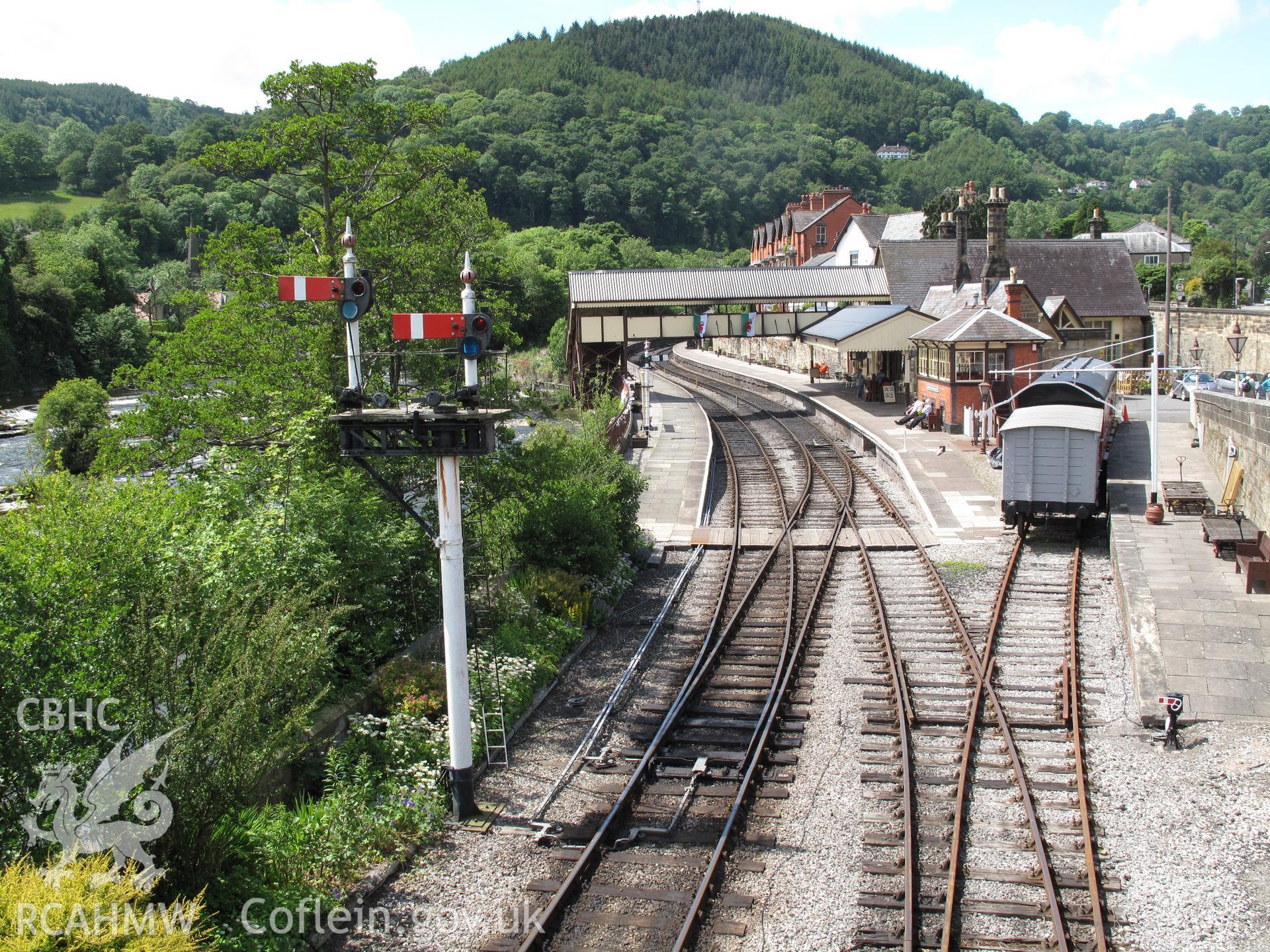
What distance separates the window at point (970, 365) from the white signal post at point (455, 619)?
967 inches

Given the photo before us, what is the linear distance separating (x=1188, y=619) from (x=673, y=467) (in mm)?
17080

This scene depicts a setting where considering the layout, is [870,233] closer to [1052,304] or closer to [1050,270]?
[1050,270]

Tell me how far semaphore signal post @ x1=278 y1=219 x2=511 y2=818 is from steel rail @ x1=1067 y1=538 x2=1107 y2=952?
5.61m

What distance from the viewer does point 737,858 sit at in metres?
9.01

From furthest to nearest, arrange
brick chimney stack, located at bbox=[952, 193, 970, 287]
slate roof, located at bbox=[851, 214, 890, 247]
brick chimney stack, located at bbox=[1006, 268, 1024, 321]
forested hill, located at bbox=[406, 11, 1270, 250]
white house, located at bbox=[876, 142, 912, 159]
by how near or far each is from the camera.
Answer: white house, located at bbox=[876, 142, 912, 159] < forested hill, located at bbox=[406, 11, 1270, 250] < slate roof, located at bbox=[851, 214, 890, 247] < brick chimney stack, located at bbox=[952, 193, 970, 287] < brick chimney stack, located at bbox=[1006, 268, 1024, 321]

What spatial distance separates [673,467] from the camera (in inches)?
1178

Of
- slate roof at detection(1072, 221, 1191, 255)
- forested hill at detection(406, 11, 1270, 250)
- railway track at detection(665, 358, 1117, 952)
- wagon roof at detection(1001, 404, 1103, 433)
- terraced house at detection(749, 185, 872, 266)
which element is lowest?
railway track at detection(665, 358, 1117, 952)

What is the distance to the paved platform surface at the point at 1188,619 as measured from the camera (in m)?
12.1

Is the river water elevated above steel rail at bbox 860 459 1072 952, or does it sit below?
above

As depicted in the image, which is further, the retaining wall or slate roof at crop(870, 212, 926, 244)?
slate roof at crop(870, 212, 926, 244)

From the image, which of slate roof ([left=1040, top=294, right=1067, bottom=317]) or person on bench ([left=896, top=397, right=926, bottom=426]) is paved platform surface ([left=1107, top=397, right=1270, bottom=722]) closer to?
person on bench ([left=896, top=397, right=926, bottom=426])

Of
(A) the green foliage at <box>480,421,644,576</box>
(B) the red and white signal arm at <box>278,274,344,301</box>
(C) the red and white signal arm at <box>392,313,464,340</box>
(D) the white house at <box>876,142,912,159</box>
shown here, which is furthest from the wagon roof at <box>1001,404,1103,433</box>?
(D) the white house at <box>876,142,912,159</box>

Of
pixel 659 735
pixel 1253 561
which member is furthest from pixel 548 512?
pixel 1253 561

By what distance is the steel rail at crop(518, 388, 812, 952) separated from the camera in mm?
8086
